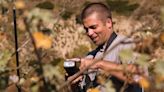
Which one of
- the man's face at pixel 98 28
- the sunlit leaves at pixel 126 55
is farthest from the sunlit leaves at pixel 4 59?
the man's face at pixel 98 28

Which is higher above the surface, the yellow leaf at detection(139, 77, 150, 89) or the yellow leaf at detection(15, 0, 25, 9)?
the yellow leaf at detection(15, 0, 25, 9)

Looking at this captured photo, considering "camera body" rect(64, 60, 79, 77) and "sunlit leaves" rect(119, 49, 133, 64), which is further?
"camera body" rect(64, 60, 79, 77)

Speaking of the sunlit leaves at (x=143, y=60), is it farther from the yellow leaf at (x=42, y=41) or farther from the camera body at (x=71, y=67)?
the camera body at (x=71, y=67)

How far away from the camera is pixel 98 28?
12.6ft

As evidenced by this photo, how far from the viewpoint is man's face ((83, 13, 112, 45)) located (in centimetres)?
380

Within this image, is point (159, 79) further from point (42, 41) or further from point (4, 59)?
point (4, 59)

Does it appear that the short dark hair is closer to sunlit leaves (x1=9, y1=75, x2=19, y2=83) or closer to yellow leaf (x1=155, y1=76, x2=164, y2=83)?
sunlit leaves (x1=9, y1=75, x2=19, y2=83)

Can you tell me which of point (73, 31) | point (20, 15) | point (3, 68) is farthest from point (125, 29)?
point (20, 15)

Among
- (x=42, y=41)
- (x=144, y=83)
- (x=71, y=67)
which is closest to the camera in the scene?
(x=42, y=41)

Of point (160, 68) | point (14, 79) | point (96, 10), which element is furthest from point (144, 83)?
point (96, 10)

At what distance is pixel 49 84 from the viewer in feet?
5.53

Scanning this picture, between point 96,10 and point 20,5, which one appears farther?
point 96,10

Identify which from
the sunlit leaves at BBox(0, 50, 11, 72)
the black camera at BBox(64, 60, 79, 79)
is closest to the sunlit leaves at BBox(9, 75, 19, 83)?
the sunlit leaves at BBox(0, 50, 11, 72)

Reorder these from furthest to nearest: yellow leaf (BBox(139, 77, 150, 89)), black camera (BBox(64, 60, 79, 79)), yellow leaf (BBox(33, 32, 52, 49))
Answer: black camera (BBox(64, 60, 79, 79)) → yellow leaf (BBox(139, 77, 150, 89)) → yellow leaf (BBox(33, 32, 52, 49))
